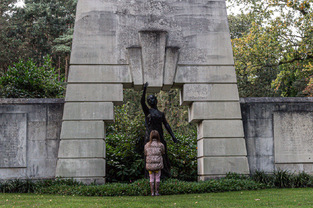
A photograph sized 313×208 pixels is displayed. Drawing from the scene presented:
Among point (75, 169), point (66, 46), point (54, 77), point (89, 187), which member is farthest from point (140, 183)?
point (66, 46)

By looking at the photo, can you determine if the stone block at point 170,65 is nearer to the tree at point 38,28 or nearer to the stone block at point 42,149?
the stone block at point 42,149

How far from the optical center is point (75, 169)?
1091 centimetres

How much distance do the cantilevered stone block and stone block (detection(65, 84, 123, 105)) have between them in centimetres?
204

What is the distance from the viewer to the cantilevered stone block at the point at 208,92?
11570 millimetres

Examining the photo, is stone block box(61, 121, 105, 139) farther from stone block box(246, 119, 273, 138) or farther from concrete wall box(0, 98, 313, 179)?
stone block box(246, 119, 273, 138)

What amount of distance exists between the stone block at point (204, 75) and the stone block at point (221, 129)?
125 centimetres

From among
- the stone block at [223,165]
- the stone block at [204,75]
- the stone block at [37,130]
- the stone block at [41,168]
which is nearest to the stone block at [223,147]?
the stone block at [223,165]

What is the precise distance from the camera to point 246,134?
11.9 metres

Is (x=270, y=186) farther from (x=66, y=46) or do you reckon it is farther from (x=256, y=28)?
(x=66, y=46)

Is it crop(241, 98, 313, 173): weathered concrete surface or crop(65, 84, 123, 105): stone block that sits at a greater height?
crop(65, 84, 123, 105): stone block

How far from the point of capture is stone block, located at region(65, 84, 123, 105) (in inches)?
444

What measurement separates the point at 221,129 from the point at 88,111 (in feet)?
13.2

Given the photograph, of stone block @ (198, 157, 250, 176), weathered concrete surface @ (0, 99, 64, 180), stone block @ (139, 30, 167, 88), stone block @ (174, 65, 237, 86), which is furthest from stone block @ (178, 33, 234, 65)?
weathered concrete surface @ (0, 99, 64, 180)

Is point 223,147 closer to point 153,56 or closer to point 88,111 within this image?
point 153,56
